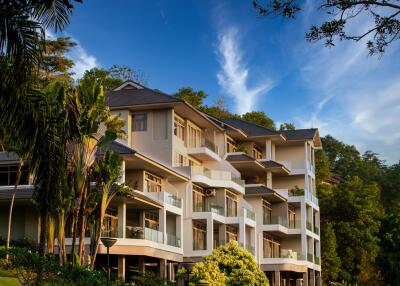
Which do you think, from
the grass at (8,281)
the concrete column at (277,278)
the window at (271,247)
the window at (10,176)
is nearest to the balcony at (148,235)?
the window at (10,176)

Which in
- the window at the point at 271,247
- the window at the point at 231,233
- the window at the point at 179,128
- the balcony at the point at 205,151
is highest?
the window at the point at 179,128

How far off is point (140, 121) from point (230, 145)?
1413 cm

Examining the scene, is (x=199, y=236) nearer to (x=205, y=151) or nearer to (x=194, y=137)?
(x=205, y=151)

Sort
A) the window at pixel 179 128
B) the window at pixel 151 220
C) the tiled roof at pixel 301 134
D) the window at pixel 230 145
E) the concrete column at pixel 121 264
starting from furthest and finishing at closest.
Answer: the tiled roof at pixel 301 134 < the window at pixel 230 145 < the window at pixel 179 128 < the window at pixel 151 220 < the concrete column at pixel 121 264

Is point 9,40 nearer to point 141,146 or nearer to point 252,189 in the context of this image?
point 141,146

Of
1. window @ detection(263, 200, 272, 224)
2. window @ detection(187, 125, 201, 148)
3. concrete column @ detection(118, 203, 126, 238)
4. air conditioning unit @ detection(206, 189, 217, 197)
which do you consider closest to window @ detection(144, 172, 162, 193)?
concrete column @ detection(118, 203, 126, 238)

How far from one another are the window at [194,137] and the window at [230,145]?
5.72 meters

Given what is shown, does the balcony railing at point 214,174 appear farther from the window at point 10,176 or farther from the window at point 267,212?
the window at point 10,176

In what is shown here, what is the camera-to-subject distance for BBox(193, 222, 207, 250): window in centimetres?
4955

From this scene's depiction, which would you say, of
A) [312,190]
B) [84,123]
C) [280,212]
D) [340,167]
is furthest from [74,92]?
[340,167]

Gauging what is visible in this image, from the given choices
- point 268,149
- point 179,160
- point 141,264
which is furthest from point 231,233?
point 141,264

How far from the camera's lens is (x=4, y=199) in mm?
37875

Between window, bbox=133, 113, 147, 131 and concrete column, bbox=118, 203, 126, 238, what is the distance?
35.0ft

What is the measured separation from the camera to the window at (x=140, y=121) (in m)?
50.3
